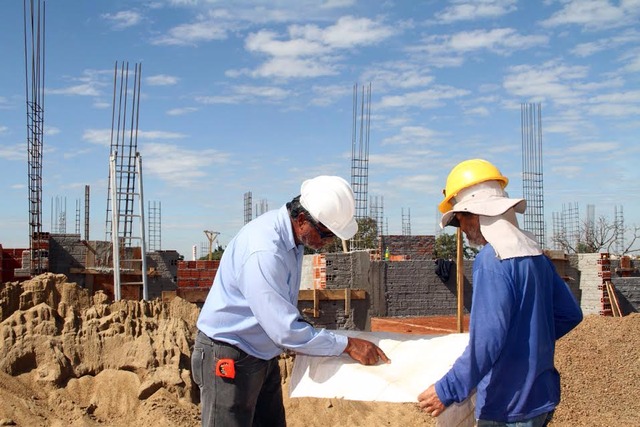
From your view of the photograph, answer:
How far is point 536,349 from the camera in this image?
6.73 ft

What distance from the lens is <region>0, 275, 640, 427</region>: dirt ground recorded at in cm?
541

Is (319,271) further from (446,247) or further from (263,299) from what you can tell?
(446,247)

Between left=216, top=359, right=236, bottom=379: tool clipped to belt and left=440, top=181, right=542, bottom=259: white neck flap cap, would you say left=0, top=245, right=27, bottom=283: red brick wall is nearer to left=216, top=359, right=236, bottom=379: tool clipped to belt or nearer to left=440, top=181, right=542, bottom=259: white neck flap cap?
left=216, top=359, right=236, bottom=379: tool clipped to belt

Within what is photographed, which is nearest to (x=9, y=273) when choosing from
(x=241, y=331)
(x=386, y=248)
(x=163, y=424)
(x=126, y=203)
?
(x=126, y=203)

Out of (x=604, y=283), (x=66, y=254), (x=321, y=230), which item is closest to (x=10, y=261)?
(x=66, y=254)

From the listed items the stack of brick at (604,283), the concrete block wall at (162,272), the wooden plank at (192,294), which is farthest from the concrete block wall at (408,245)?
the wooden plank at (192,294)

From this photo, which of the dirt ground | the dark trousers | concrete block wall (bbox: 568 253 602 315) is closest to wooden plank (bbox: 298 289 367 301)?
the dirt ground

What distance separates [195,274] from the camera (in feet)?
25.8

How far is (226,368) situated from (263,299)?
370 millimetres

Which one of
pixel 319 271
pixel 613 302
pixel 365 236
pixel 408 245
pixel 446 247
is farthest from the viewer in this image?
pixel 446 247

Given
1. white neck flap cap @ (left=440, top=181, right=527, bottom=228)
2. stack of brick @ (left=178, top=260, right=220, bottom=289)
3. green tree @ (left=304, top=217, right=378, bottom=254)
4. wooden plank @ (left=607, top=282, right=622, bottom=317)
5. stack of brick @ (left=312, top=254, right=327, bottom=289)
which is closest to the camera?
white neck flap cap @ (left=440, top=181, right=527, bottom=228)

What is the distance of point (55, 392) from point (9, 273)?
663cm

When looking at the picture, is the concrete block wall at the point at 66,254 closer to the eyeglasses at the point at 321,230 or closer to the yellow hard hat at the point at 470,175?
the eyeglasses at the point at 321,230

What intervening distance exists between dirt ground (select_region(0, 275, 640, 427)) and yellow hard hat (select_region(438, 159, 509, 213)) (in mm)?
3796
